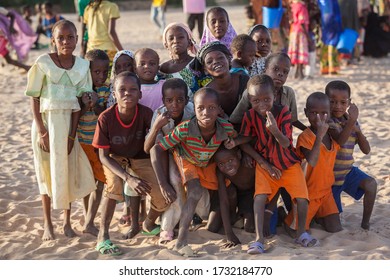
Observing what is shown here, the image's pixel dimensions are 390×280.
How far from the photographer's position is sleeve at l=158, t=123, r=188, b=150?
445cm

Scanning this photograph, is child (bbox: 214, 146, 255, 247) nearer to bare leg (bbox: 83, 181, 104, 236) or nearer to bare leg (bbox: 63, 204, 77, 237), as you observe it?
bare leg (bbox: 83, 181, 104, 236)

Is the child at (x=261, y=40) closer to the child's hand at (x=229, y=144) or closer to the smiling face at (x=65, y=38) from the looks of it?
the child's hand at (x=229, y=144)

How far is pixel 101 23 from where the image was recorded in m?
8.45

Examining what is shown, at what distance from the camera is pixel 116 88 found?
14.9 ft

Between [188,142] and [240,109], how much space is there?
0.43 metres

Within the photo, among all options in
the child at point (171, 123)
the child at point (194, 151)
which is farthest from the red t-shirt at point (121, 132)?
the child at point (194, 151)

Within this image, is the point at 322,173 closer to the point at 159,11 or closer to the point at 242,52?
the point at 242,52

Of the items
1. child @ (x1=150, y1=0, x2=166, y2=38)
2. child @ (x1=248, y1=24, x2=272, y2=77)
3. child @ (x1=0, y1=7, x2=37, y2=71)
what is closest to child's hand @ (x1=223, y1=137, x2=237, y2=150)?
child @ (x1=248, y1=24, x2=272, y2=77)

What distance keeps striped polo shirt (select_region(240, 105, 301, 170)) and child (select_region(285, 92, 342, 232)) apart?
144 mm

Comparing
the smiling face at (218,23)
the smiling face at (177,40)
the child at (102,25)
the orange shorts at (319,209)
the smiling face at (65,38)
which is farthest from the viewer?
the child at (102,25)

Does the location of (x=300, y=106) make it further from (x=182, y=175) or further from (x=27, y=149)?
(x=182, y=175)

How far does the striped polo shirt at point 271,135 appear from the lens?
4.47m

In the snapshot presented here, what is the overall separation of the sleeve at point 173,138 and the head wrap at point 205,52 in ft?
2.12
